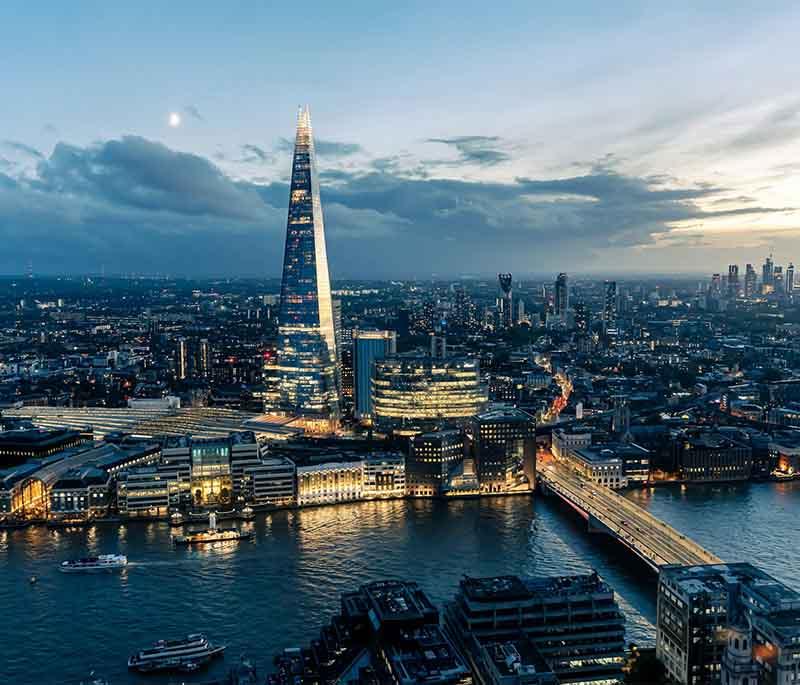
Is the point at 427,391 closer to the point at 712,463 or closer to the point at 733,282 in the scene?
the point at 712,463

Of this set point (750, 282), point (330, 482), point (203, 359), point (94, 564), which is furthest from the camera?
point (750, 282)

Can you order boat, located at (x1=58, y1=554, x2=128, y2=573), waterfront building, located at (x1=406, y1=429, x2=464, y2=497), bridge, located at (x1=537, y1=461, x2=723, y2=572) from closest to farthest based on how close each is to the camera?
bridge, located at (x1=537, y1=461, x2=723, y2=572), boat, located at (x1=58, y1=554, x2=128, y2=573), waterfront building, located at (x1=406, y1=429, x2=464, y2=497)

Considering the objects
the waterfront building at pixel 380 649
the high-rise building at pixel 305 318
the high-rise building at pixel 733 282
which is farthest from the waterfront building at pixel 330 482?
the high-rise building at pixel 733 282

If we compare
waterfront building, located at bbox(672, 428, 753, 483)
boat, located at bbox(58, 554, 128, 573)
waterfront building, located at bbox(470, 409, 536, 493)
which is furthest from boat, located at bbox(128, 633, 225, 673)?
waterfront building, located at bbox(672, 428, 753, 483)

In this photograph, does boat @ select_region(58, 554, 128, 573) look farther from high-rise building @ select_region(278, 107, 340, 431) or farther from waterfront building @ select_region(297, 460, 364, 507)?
high-rise building @ select_region(278, 107, 340, 431)

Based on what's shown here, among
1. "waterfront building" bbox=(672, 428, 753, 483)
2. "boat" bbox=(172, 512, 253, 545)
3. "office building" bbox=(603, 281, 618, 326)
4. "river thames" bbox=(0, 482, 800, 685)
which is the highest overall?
"office building" bbox=(603, 281, 618, 326)

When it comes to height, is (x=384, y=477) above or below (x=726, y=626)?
below

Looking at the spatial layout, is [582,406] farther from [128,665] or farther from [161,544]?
[128,665]

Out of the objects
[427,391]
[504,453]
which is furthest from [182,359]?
[504,453]

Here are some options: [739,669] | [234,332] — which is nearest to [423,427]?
[739,669]
